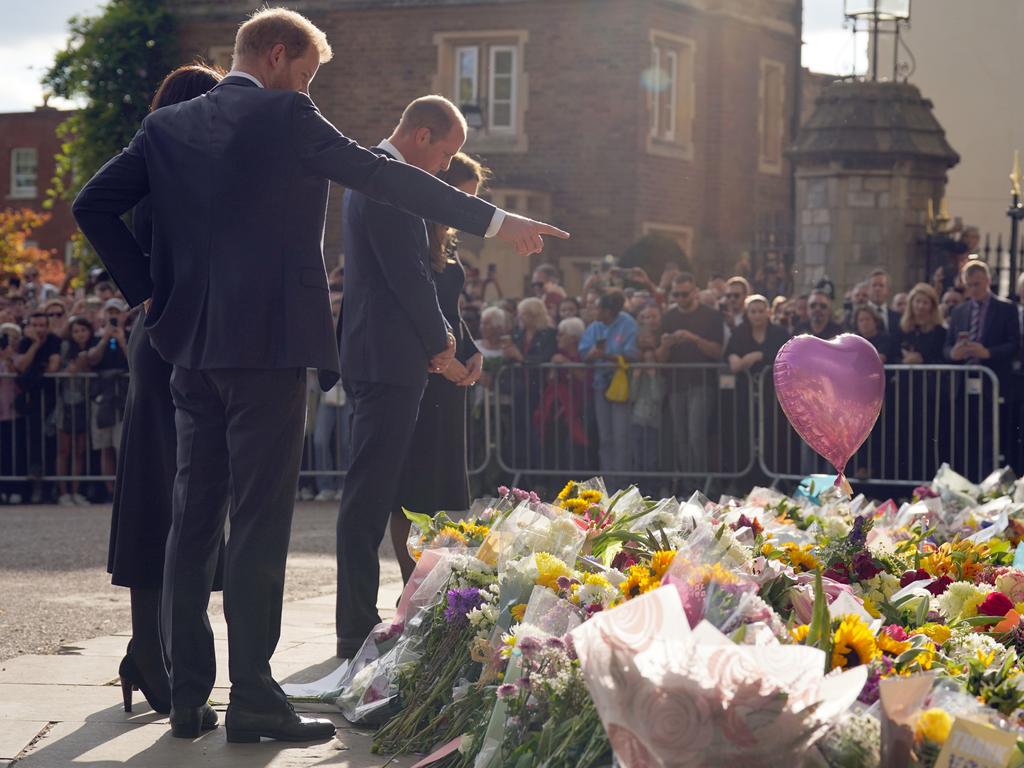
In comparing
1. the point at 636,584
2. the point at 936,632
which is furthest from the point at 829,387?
the point at 636,584

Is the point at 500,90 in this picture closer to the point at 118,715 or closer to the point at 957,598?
the point at 118,715

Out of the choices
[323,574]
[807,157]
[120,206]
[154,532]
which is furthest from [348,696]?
[807,157]

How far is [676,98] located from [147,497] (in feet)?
82.1

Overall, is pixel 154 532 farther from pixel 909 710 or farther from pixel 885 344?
pixel 885 344

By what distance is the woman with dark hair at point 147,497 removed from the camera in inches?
209

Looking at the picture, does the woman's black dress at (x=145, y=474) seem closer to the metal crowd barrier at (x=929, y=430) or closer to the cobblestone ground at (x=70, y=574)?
the cobblestone ground at (x=70, y=574)

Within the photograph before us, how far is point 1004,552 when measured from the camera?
581 centimetres

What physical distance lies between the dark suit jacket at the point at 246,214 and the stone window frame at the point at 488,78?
23.5m

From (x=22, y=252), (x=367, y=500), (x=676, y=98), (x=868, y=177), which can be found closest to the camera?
(x=367, y=500)

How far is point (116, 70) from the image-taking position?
2991 cm

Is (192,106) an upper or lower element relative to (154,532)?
upper

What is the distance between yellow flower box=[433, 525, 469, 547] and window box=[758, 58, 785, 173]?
26.6m

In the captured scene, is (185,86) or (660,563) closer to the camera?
(660,563)

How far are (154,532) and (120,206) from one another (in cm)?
112
